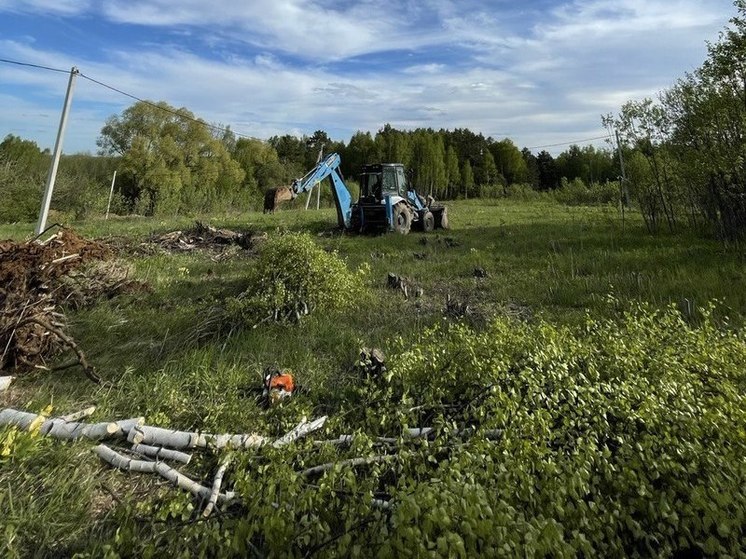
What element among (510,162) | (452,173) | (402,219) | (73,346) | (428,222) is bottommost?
(73,346)

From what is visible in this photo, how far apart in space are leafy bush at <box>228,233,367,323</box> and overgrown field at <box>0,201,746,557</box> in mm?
31

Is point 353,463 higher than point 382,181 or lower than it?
lower

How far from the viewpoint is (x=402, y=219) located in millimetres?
14148

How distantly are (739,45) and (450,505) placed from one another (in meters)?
9.97

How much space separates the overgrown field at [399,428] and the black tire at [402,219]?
25.6ft

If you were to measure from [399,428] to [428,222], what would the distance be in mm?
12847

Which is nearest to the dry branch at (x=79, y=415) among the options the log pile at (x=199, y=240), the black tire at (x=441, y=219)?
the log pile at (x=199, y=240)

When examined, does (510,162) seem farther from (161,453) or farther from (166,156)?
(161,453)

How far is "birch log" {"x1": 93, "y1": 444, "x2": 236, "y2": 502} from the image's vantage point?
257cm

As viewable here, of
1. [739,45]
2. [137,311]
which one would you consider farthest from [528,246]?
[137,311]

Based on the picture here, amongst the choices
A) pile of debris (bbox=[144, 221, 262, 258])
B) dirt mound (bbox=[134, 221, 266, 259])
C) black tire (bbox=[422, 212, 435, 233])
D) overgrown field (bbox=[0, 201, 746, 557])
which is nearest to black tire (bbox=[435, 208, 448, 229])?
black tire (bbox=[422, 212, 435, 233])

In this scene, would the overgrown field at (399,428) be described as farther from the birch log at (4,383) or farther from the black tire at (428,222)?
the black tire at (428,222)

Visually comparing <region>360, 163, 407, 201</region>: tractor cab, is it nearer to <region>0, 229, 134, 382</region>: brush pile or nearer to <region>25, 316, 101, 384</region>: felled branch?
<region>0, 229, 134, 382</region>: brush pile

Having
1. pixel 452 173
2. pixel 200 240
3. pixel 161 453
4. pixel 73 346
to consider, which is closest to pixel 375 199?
pixel 200 240
